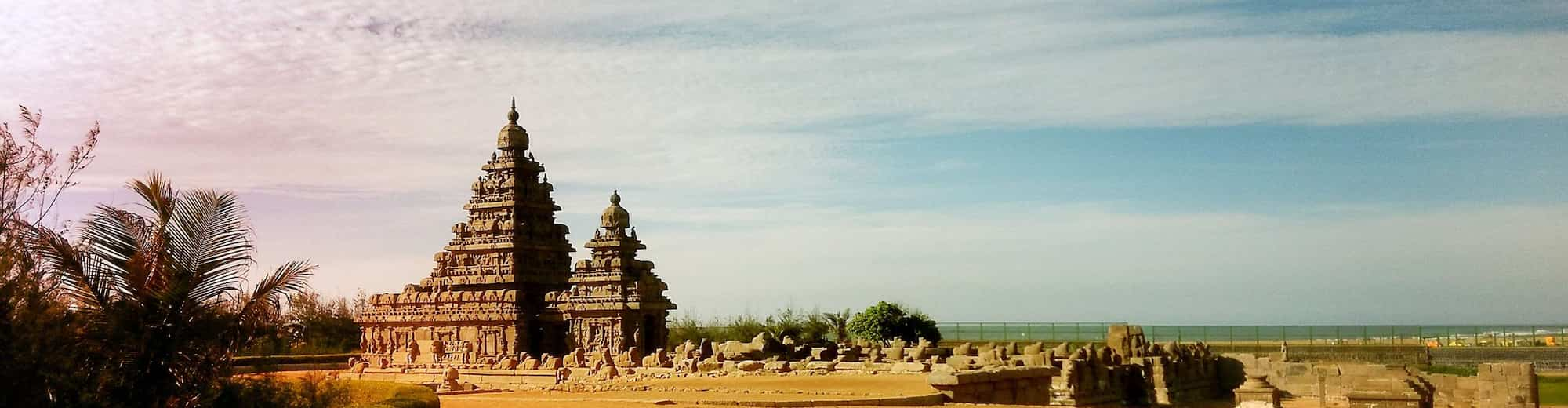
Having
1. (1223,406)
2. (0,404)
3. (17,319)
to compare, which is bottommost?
(1223,406)

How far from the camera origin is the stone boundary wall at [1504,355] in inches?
1822

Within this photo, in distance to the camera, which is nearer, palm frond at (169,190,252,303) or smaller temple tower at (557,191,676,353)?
palm frond at (169,190,252,303)

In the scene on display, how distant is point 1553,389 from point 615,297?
86.8 ft

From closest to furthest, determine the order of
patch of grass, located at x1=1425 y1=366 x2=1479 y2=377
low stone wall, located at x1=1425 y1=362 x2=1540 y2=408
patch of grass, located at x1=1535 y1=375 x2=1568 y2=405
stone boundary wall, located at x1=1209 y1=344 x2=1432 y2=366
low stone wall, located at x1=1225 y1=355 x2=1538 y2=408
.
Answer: low stone wall, located at x1=1225 y1=355 x2=1538 y2=408, low stone wall, located at x1=1425 y1=362 x2=1540 y2=408, patch of grass, located at x1=1535 y1=375 x2=1568 y2=405, patch of grass, located at x1=1425 y1=366 x2=1479 y2=377, stone boundary wall, located at x1=1209 y1=344 x2=1432 y2=366

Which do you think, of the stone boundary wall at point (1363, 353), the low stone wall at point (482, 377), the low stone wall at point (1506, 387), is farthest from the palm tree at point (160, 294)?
the stone boundary wall at point (1363, 353)

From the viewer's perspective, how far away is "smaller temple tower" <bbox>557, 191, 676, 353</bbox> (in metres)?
37.7

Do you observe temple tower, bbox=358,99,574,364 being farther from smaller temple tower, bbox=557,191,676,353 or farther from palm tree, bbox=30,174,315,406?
palm tree, bbox=30,174,315,406

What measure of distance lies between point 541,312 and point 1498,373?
25444mm

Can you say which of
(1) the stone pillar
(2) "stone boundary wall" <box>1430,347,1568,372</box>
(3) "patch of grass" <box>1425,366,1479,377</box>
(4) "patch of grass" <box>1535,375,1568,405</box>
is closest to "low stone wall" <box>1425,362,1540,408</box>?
(1) the stone pillar

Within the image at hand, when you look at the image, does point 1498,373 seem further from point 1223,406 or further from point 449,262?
point 449,262

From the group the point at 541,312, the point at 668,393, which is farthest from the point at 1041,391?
the point at 541,312

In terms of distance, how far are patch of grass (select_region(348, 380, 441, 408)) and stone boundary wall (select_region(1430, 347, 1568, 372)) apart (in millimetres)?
41837

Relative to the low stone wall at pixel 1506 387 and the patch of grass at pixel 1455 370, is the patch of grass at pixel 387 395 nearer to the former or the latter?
the low stone wall at pixel 1506 387

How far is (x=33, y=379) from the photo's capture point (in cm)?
980
